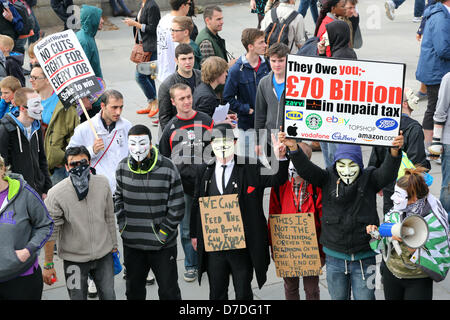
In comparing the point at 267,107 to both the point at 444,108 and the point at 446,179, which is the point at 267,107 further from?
the point at 446,179

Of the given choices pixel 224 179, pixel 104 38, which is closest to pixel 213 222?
pixel 224 179

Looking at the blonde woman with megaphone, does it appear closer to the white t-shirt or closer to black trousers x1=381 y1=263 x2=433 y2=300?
black trousers x1=381 y1=263 x2=433 y2=300

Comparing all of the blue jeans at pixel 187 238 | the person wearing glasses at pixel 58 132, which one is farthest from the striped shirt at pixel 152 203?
the person wearing glasses at pixel 58 132

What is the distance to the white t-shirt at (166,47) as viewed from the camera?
374 inches

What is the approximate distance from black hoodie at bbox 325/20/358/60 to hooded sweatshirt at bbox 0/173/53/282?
4.22 metres

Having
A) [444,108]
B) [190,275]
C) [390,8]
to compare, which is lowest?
[190,275]

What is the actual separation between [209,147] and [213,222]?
107 cm

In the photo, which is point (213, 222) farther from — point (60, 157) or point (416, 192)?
point (60, 157)

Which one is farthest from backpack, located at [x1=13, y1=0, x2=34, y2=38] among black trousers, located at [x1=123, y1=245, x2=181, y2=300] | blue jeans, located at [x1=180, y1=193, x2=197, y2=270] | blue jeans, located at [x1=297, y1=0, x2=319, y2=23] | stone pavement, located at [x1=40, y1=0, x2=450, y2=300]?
black trousers, located at [x1=123, y1=245, x2=181, y2=300]

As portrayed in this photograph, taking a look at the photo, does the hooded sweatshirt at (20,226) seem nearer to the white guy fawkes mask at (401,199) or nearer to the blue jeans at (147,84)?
the white guy fawkes mask at (401,199)

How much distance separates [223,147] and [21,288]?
192cm

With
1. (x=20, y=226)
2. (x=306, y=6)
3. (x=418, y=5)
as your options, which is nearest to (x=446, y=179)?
(x=20, y=226)

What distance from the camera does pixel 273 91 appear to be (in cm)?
758

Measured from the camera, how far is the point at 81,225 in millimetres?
5668
